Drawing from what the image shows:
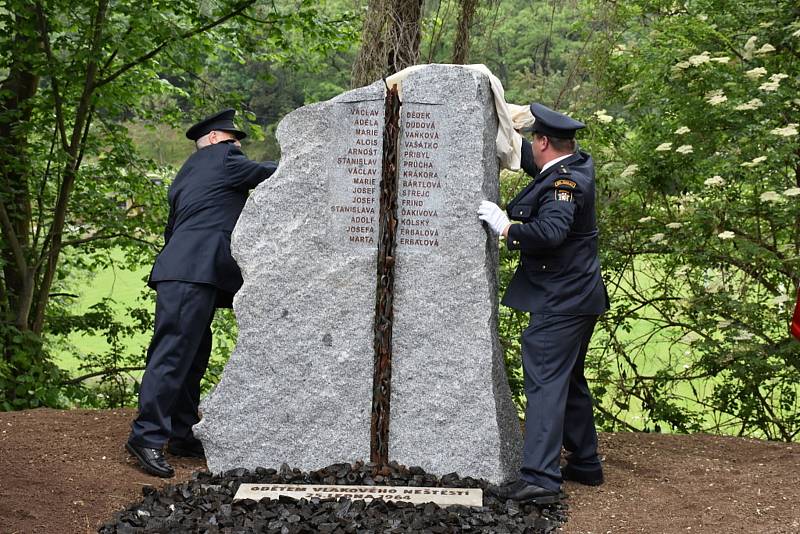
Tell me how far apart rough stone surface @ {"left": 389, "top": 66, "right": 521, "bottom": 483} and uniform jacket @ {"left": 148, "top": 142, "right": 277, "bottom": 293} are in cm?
96

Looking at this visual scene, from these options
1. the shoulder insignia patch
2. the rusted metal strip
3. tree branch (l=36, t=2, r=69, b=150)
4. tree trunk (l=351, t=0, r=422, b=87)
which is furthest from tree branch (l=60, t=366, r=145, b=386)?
the shoulder insignia patch

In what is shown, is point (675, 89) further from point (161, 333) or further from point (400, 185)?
point (161, 333)

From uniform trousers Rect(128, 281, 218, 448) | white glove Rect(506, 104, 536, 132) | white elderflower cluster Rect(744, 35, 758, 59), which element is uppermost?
white elderflower cluster Rect(744, 35, 758, 59)

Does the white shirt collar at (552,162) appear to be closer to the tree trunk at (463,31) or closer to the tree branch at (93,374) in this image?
the tree trunk at (463,31)

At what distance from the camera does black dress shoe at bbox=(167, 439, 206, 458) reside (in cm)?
587

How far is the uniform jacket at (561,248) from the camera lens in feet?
16.1

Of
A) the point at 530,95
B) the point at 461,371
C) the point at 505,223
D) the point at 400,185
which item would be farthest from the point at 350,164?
the point at 530,95

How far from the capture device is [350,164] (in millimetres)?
5262

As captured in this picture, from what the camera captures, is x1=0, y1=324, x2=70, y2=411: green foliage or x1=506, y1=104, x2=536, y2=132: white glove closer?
x1=506, y1=104, x2=536, y2=132: white glove

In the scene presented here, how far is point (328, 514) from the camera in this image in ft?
14.9

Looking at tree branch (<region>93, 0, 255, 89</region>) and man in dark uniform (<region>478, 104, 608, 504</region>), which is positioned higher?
tree branch (<region>93, 0, 255, 89</region>)

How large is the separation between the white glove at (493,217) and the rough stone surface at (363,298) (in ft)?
0.21

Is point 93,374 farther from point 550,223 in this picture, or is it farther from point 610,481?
point 550,223

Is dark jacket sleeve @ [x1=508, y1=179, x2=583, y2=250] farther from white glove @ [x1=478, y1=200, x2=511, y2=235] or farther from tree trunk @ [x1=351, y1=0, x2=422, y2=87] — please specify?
tree trunk @ [x1=351, y1=0, x2=422, y2=87]
